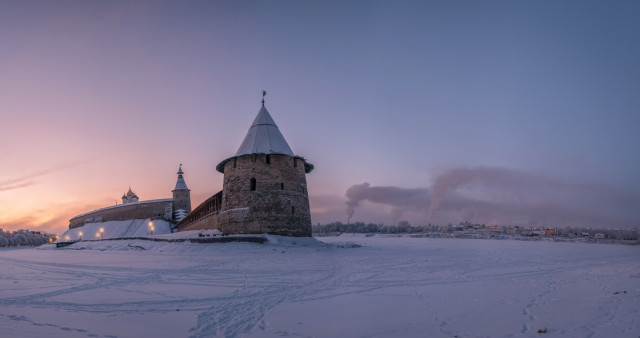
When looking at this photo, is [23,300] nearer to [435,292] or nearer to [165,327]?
[165,327]

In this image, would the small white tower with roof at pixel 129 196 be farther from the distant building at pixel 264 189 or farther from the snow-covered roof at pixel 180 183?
the distant building at pixel 264 189

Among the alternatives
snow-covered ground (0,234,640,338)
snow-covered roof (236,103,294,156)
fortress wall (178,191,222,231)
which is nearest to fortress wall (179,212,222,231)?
fortress wall (178,191,222,231)

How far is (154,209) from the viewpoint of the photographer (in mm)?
53031

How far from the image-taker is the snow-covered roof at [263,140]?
2366cm

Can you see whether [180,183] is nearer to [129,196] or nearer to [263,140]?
[129,196]

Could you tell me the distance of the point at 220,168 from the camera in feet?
89.5

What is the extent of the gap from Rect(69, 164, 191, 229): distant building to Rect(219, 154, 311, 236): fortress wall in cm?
3240

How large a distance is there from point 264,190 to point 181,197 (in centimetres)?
3670

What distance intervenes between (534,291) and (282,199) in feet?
→ 56.4

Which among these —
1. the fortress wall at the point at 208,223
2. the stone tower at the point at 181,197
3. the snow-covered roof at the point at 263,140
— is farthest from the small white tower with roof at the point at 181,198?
the snow-covered roof at the point at 263,140

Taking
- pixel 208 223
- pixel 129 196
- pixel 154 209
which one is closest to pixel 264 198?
pixel 208 223

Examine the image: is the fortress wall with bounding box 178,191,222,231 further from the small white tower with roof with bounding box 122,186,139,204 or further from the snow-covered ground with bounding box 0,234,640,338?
the small white tower with roof with bounding box 122,186,139,204

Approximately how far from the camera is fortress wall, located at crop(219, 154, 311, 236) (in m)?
22.5

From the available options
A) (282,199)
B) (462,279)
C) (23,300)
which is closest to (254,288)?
(23,300)
